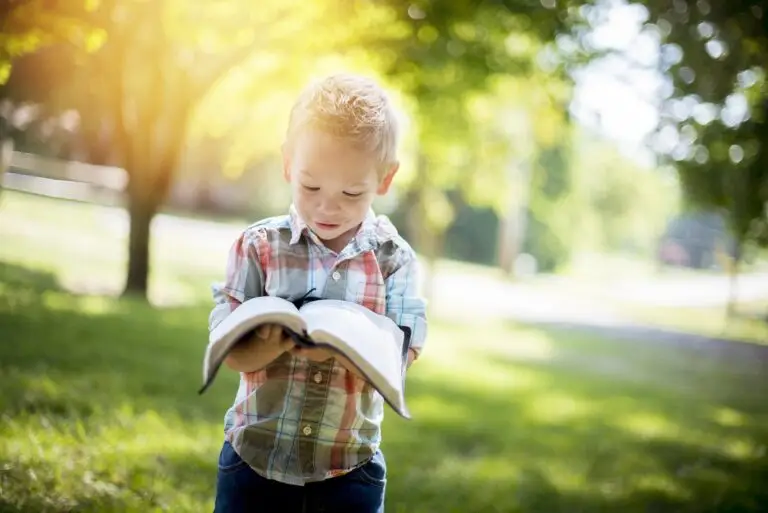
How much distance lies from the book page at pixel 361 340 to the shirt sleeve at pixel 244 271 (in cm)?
20

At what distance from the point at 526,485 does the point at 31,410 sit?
2742mm

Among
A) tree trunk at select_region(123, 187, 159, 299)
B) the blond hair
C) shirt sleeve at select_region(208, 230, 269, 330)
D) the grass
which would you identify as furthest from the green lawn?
the grass

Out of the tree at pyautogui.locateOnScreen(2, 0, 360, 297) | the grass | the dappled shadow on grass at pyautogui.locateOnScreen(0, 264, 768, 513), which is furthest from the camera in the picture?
the grass

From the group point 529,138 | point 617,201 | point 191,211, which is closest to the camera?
point 529,138

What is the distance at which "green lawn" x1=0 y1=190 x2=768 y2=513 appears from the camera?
11.5 feet

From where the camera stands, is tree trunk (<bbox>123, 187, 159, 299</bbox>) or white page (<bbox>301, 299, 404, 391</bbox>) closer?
white page (<bbox>301, 299, 404, 391</bbox>)

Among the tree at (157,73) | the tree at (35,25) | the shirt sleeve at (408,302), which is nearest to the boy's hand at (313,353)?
the shirt sleeve at (408,302)

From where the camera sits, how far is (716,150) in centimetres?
562

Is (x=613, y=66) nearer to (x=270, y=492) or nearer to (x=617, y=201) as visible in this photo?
(x=270, y=492)

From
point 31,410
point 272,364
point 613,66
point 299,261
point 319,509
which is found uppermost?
point 613,66

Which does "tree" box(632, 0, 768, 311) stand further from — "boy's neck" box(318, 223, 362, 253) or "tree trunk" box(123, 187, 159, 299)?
"tree trunk" box(123, 187, 159, 299)

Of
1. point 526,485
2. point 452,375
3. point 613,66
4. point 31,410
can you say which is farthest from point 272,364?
point 452,375

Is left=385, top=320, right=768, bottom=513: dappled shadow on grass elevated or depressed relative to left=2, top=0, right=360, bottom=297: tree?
depressed

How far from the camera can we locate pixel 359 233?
1.96m
